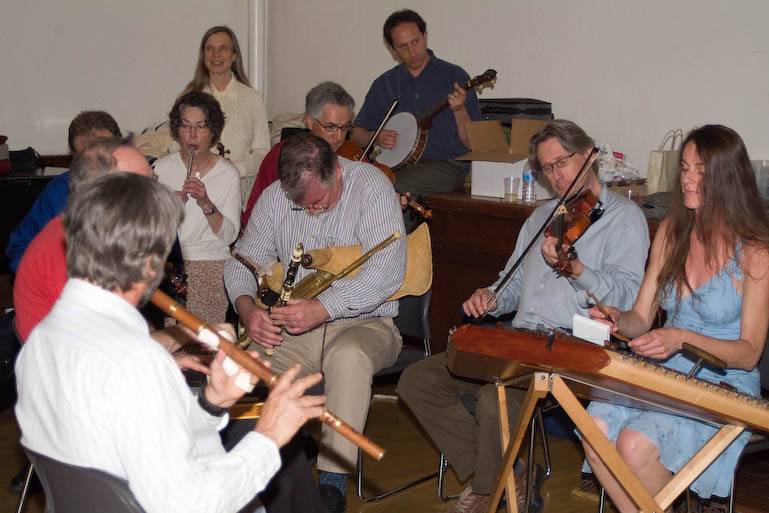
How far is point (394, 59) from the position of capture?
259 inches

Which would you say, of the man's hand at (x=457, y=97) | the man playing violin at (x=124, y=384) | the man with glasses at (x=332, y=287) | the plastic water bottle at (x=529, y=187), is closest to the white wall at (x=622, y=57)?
the man's hand at (x=457, y=97)

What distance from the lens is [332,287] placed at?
11.7 feet

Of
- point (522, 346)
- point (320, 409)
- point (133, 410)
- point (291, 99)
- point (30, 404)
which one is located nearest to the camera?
point (133, 410)

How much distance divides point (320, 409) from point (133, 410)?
1.35 feet

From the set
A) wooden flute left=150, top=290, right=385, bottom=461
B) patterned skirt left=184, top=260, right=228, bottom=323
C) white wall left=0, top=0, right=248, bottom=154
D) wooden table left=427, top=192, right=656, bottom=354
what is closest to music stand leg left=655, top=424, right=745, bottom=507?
wooden flute left=150, top=290, right=385, bottom=461

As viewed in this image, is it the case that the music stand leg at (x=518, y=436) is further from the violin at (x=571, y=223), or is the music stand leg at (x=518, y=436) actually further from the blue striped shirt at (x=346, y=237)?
the blue striped shirt at (x=346, y=237)

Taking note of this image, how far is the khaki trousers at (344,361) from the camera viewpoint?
11.3 ft

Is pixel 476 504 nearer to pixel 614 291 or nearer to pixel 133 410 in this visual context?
pixel 614 291

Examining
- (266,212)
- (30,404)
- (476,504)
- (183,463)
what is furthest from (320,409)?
(266,212)

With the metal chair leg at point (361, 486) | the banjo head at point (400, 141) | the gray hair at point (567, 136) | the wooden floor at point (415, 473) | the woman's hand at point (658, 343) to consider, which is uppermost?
the gray hair at point (567, 136)

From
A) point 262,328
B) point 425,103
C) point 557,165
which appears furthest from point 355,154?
point 557,165

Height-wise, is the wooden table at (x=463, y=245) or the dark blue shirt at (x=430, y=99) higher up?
the dark blue shirt at (x=430, y=99)

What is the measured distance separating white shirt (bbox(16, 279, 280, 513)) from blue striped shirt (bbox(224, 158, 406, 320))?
174cm

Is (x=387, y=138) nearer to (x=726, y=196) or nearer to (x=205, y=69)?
(x=205, y=69)
